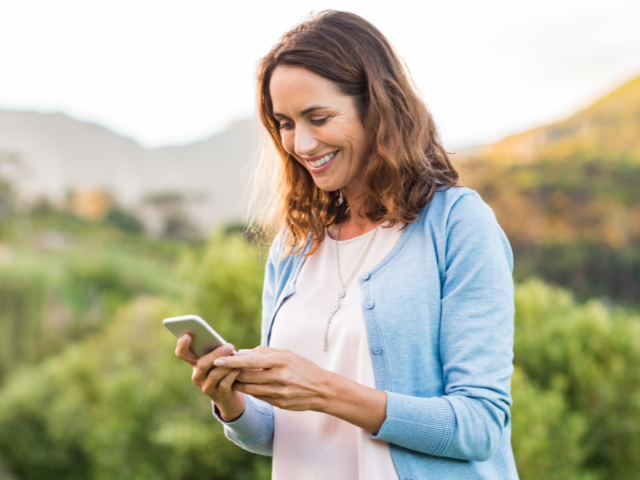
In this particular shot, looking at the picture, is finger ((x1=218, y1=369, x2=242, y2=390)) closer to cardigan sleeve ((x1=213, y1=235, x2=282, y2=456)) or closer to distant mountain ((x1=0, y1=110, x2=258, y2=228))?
cardigan sleeve ((x1=213, y1=235, x2=282, y2=456))

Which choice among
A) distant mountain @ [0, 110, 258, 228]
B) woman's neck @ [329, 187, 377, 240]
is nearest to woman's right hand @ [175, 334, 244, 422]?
woman's neck @ [329, 187, 377, 240]

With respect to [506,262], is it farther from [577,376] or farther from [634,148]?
[634,148]

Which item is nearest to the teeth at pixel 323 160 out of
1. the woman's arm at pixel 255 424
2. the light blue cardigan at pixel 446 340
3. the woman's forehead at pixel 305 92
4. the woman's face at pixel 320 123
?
the woman's face at pixel 320 123

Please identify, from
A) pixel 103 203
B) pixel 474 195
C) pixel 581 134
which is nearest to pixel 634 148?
pixel 581 134

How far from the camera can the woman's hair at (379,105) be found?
140cm

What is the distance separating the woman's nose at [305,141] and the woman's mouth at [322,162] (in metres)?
0.04

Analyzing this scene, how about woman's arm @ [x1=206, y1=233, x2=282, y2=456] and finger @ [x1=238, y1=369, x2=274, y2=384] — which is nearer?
finger @ [x1=238, y1=369, x2=274, y2=384]

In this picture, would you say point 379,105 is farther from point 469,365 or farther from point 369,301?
point 469,365

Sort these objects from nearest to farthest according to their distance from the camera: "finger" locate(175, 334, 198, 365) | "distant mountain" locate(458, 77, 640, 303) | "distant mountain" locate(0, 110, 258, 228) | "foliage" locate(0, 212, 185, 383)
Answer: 1. "finger" locate(175, 334, 198, 365)
2. "foliage" locate(0, 212, 185, 383)
3. "distant mountain" locate(0, 110, 258, 228)
4. "distant mountain" locate(458, 77, 640, 303)

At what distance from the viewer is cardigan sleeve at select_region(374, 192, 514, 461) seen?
119 cm

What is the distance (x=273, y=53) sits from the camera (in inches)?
58.4

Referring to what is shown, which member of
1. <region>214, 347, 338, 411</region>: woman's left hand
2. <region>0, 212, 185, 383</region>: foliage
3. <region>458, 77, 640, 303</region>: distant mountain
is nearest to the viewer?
<region>214, 347, 338, 411</region>: woman's left hand

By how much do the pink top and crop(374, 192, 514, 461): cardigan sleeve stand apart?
4.5 inches

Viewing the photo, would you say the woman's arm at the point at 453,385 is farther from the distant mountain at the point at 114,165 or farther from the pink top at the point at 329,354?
the distant mountain at the point at 114,165
